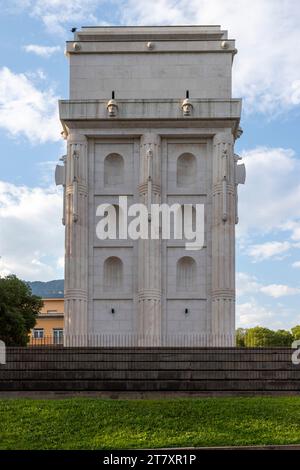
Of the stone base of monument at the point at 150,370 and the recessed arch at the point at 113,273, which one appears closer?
the stone base of monument at the point at 150,370

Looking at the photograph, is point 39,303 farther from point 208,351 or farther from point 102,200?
point 208,351

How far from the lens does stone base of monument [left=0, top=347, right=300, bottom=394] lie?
28750 millimetres

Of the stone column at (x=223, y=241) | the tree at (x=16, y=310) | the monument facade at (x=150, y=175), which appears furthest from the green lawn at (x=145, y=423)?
the tree at (x=16, y=310)

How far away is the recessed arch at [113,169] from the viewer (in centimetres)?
4169

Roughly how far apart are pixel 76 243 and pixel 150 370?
38.6 feet

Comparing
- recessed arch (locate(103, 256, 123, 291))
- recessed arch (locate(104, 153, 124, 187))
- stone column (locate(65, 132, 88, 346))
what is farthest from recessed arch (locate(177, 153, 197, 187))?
recessed arch (locate(103, 256, 123, 291))

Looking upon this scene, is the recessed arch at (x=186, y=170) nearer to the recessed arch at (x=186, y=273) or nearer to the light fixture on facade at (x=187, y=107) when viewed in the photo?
the light fixture on facade at (x=187, y=107)

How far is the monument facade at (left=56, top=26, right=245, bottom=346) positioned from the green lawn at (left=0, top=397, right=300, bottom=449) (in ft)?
44.4

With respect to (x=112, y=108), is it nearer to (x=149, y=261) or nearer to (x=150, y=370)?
(x=149, y=261)

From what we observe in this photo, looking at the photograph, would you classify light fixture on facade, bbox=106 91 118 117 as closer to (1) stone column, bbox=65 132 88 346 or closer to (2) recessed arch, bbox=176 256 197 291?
(1) stone column, bbox=65 132 88 346

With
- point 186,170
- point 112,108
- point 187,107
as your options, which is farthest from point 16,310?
point 187,107

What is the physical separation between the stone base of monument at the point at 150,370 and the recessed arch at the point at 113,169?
38.4 ft
